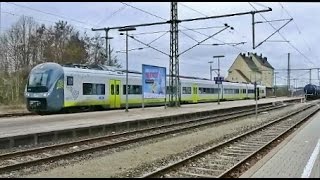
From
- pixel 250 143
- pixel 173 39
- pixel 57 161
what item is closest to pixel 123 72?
pixel 173 39

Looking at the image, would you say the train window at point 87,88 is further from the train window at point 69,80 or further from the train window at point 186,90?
the train window at point 186,90

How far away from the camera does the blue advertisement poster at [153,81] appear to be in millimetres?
37219

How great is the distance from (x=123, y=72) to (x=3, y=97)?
13.4 m

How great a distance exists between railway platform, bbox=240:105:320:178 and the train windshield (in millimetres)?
15932

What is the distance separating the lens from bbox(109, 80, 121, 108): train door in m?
34.9

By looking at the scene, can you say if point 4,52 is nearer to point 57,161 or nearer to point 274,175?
point 57,161

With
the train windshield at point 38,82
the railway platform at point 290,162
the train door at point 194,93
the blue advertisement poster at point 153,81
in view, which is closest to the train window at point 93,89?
the train windshield at point 38,82

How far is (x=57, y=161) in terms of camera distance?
1284 cm

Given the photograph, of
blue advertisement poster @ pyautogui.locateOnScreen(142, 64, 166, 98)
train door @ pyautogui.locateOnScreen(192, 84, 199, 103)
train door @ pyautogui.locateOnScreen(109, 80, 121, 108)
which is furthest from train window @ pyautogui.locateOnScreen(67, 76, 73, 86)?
train door @ pyautogui.locateOnScreen(192, 84, 199, 103)

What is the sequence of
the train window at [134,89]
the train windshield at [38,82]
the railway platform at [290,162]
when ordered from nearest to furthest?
the railway platform at [290,162] → the train windshield at [38,82] → the train window at [134,89]

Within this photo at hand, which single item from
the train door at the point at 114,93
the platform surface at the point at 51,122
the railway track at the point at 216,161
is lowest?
the railway track at the point at 216,161

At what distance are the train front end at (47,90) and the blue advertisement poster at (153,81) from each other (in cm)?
943

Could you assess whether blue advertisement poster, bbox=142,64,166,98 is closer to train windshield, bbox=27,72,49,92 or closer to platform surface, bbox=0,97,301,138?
platform surface, bbox=0,97,301,138

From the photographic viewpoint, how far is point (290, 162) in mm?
12219
